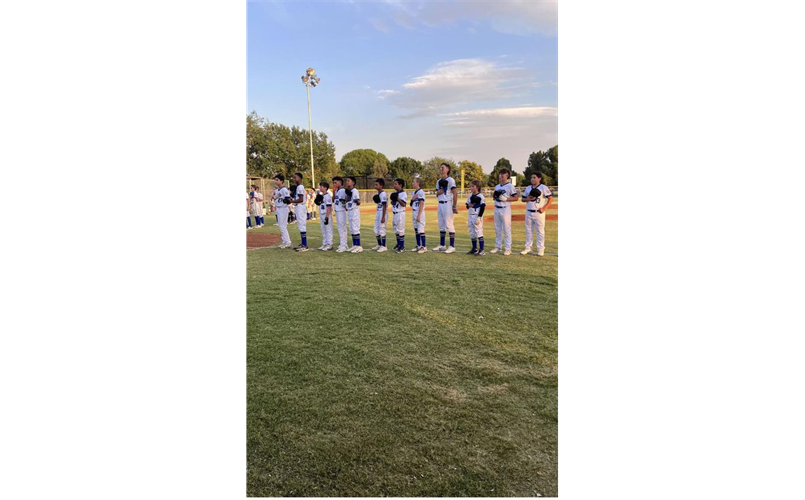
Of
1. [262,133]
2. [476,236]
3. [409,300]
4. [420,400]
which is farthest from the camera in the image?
[262,133]

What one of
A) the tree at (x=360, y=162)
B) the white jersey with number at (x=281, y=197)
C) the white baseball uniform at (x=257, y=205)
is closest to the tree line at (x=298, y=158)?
the tree at (x=360, y=162)

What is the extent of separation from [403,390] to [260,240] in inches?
A: 429

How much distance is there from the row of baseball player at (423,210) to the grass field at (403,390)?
3.44 m

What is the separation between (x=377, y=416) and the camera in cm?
286

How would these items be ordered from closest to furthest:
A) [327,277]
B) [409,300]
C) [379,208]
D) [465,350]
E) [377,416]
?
[377,416] → [465,350] → [409,300] → [327,277] → [379,208]

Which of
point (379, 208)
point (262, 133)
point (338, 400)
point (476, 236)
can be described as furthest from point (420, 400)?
point (262, 133)

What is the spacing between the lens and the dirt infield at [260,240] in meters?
12.0

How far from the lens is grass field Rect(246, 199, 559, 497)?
2281 mm

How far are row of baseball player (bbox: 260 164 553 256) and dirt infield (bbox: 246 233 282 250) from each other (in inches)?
33.1

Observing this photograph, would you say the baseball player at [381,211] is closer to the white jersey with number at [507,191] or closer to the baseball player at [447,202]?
the baseball player at [447,202]

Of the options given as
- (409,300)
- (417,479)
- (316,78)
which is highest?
(316,78)

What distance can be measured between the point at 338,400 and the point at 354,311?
92.4 inches
